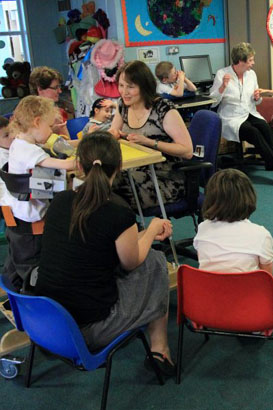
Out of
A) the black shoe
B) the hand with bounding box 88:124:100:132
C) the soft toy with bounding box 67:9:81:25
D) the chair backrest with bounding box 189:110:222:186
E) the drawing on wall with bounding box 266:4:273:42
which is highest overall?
the soft toy with bounding box 67:9:81:25

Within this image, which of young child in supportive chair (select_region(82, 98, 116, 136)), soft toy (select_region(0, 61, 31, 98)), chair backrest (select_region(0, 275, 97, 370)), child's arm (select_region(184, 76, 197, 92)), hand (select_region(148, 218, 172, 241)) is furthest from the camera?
soft toy (select_region(0, 61, 31, 98))

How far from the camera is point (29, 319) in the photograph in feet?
4.71

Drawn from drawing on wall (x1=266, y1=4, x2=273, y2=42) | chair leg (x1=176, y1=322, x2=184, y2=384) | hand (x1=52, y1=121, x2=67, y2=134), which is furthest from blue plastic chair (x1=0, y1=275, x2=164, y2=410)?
drawing on wall (x1=266, y1=4, x2=273, y2=42)

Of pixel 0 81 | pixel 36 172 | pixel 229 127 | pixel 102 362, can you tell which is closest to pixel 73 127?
pixel 36 172

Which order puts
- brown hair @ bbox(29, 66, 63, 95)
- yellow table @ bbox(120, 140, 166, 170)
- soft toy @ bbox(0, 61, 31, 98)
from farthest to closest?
soft toy @ bbox(0, 61, 31, 98), brown hair @ bbox(29, 66, 63, 95), yellow table @ bbox(120, 140, 166, 170)

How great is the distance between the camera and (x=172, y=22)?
16.2 feet

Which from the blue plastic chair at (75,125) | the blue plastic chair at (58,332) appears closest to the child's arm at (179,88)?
the blue plastic chair at (75,125)

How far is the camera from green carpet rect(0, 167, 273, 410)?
5.39ft

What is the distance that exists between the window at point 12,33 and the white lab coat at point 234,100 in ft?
8.73

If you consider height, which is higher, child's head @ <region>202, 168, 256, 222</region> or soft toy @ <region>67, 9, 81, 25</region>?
soft toy @ <region>67, 9, 81, 25</region>

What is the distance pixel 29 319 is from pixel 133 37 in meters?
3.92

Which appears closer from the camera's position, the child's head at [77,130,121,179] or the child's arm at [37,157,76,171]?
the child's head at [77,130,121,179]

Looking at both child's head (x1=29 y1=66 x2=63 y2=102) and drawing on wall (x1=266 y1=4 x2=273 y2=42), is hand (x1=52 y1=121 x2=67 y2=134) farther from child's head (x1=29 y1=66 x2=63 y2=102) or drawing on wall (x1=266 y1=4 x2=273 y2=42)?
drawing on wall (x1=266 y1=4 x2=273 y2=42)

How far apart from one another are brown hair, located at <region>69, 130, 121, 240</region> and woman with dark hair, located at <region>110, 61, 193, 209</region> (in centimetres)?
78
